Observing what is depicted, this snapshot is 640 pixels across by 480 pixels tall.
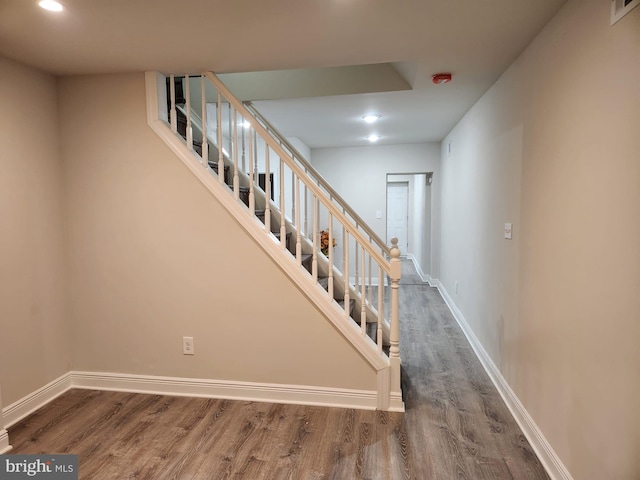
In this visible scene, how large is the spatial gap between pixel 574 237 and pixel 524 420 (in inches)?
47.5

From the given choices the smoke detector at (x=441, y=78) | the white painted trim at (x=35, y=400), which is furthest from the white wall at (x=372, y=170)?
the white painted trim at (x=35, y=400)

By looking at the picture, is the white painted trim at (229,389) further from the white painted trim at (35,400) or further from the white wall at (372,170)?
the white wall at (372,170)

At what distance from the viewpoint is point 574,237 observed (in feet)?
5.53

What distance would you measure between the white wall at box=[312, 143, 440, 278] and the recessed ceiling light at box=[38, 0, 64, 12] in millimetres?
4531

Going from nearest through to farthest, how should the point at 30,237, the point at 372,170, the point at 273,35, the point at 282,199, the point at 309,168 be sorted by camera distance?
the point at 273,35 → the point at 30,237 → the point at 282,199 → the point at 309,168 → the point at 372,170

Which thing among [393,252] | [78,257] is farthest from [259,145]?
[393,252]

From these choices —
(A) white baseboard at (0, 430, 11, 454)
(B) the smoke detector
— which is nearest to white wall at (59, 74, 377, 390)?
(A) white baseboard at (0, 430, 11, 454)

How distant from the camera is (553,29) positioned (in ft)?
6.21

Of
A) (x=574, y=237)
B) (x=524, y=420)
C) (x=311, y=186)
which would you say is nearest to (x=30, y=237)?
(x=311, y=186)

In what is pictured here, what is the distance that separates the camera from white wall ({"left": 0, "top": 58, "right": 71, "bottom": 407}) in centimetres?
233

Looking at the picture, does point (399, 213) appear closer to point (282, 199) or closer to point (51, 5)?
point (282, 199)

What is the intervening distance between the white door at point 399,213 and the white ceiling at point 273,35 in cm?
682

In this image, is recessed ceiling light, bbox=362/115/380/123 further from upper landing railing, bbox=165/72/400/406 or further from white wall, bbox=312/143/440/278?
white wall, bbox=312/143/440/278

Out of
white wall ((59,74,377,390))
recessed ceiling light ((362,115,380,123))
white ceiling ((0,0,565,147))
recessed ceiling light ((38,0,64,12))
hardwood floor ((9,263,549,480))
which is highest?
recessed ceiling light ((362,115,380,123))
